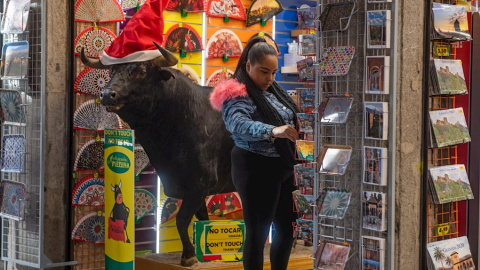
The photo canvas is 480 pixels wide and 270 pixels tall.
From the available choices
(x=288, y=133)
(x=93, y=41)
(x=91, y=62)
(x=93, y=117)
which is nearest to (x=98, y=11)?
(x=93, y=41)

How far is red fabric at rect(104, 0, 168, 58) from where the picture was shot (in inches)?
199

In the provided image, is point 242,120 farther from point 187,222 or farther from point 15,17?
point 15,17

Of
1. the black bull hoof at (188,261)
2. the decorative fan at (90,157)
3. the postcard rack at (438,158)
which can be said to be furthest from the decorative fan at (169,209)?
the postcard rack at (438,158)

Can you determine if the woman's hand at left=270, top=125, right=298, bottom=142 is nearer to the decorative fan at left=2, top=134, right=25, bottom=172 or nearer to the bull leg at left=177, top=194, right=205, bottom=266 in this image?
the bull leg at left=177, top=194, right=205, bottom=266

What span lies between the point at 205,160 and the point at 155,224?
72 cm

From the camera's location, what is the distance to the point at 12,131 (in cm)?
541

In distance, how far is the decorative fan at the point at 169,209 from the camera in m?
5.73

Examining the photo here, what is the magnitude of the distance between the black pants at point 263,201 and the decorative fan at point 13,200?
1479 mm

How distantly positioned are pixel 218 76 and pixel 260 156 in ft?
5.24

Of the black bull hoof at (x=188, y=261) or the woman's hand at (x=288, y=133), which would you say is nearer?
the woman's hand at (x=288, y=133)

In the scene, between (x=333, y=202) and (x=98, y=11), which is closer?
(x=333, y=202)

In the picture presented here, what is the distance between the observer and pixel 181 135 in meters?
5.39

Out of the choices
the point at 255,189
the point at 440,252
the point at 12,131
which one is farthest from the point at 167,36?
the point at 440,252

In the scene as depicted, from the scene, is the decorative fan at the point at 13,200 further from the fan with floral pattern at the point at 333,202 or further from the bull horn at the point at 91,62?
the fan with floral pattern at the point at 333,202
